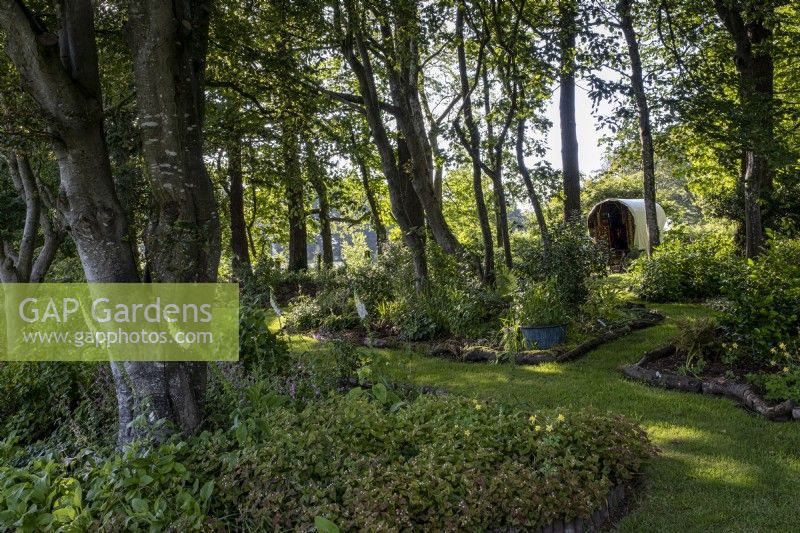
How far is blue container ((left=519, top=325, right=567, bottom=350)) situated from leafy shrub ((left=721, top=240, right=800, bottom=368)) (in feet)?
6.82

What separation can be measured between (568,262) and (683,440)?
4153 mm

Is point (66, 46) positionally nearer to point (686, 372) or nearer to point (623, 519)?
point (623, 519)

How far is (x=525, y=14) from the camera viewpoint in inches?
335

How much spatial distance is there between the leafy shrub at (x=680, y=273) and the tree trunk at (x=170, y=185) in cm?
891

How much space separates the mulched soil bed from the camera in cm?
466

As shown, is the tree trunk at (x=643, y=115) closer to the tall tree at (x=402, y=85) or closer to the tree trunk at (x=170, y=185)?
the tall tree at (x=402, y=85)

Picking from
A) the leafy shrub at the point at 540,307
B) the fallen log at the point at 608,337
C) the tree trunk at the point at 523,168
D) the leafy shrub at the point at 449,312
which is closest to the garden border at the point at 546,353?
the fallen log at the point at 608,337

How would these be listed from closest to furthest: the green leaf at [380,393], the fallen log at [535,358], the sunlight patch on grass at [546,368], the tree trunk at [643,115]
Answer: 1. the green leaf at [380,393]
2. the sunlight patch on grass at [546,368]
3. the fallen log at [535,358]
4. the tree trunk at [643,115]

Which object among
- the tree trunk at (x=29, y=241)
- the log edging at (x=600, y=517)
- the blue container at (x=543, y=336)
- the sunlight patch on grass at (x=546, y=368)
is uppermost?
the tree trunk at (x=29, y=241)

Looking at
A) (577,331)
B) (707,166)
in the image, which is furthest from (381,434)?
(707,166)

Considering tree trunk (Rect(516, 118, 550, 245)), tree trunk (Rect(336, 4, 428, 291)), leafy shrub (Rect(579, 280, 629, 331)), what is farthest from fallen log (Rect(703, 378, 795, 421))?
tree trunk (Rect(336, 4, 428, 291))

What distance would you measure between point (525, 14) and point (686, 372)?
218 inches

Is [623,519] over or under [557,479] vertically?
under

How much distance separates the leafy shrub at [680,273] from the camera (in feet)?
34.0
